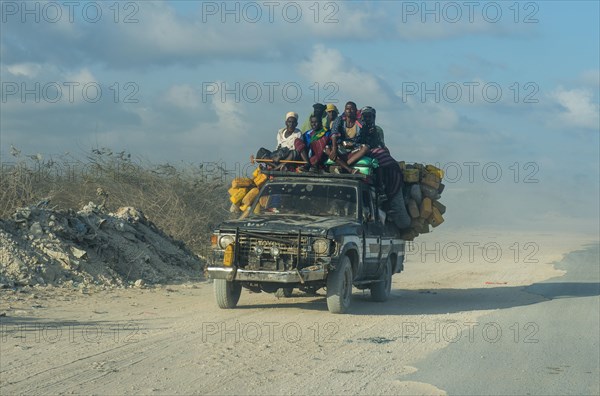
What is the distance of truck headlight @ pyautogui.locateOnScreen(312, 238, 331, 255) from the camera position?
487 inches

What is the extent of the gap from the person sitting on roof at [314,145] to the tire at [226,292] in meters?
2.58

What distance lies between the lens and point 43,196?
63.8ft

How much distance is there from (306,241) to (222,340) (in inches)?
100

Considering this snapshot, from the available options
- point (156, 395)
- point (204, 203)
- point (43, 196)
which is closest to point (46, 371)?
point (156, 395)

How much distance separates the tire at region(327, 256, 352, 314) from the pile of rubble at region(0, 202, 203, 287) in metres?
4.50

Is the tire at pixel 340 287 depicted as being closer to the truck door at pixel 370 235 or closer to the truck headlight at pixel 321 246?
the truck headlight at pixel 321 246

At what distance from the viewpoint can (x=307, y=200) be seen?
13922mm

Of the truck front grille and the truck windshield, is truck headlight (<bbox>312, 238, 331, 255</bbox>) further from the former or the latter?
the truck windshield

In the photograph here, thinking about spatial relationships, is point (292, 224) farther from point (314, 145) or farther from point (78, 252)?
point (78, 252)

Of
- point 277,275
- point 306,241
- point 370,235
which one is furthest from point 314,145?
point 277,275

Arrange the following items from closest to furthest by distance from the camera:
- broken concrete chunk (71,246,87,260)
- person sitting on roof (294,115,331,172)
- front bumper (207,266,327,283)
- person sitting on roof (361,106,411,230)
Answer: front bumper (207,266,327,283), person sitting on roof (294,115,331,172), person sitting on roof (361,106,411,230), broken concrete chunk (71,246,87,260)

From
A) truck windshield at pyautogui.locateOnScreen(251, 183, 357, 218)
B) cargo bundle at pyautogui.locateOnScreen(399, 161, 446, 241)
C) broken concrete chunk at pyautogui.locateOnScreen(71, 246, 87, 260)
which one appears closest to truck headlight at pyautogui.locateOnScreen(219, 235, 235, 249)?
truck windshield at pyautogui.locateOnScreen(251, 183, 357, 218)

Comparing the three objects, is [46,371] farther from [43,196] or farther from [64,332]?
[43,196]

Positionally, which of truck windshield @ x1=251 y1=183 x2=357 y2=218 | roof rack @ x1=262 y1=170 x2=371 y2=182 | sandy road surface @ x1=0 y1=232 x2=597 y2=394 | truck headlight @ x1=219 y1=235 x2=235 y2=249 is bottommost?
sandy road surface @ x1=0 y1=232 x2=597 y2=394
